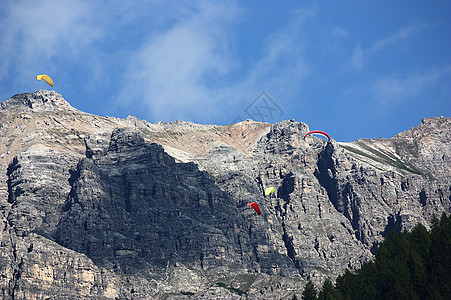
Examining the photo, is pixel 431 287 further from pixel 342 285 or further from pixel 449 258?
pixel 342 285

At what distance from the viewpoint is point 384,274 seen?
179000 mm

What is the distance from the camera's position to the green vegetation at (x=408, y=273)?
16950cm

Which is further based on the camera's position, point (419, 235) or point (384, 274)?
point (419, 235)

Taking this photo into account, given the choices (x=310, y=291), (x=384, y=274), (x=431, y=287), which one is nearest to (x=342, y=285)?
(x=310, y=291)

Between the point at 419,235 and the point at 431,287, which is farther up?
the point at 419,235

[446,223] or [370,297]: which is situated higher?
[446,223]

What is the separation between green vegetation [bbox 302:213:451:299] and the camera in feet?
556

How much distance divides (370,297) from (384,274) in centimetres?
673

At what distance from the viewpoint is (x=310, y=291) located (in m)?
199

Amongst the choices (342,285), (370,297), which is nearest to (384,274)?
(370,297)

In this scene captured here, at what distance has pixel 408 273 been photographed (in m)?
177

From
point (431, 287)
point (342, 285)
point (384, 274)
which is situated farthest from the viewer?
point (342, 285)

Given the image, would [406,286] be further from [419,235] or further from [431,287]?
[419,235]

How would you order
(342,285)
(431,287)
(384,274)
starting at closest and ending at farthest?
(431,287)
(384,274)
(342,285)
